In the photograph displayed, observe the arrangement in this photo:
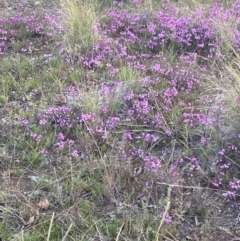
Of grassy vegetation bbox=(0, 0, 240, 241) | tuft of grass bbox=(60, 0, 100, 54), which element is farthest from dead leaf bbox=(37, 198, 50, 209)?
tuft of grass bbox=(60, 0, 100, 54)

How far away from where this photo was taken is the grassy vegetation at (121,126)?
3.53 meters

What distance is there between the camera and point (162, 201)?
354cm

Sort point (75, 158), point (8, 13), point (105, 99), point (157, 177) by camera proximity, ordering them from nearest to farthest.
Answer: point (157, 177), point (75, 158), point (105, 99), point (8, 13)

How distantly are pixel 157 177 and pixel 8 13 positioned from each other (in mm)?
4698

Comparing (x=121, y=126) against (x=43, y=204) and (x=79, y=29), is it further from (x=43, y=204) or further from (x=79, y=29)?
(x=79, y=29)

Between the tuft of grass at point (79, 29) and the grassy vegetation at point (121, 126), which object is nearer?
the grassy vegetation at point (121, 126)

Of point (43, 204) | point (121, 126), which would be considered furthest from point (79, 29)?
point (43, 204)

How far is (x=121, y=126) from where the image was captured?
4617 millimetres

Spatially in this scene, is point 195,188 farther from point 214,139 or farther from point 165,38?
point 165,38

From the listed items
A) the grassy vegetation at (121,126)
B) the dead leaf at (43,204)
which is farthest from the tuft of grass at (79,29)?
the dead leaf at (43,204)

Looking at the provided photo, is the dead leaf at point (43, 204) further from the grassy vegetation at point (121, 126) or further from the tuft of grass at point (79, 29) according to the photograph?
the tuft of grass at point (79, 29)

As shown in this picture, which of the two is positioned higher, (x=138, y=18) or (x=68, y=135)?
(x=138, y=18)

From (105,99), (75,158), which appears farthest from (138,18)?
(75,158)

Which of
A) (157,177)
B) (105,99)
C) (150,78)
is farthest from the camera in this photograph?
(150,78)
